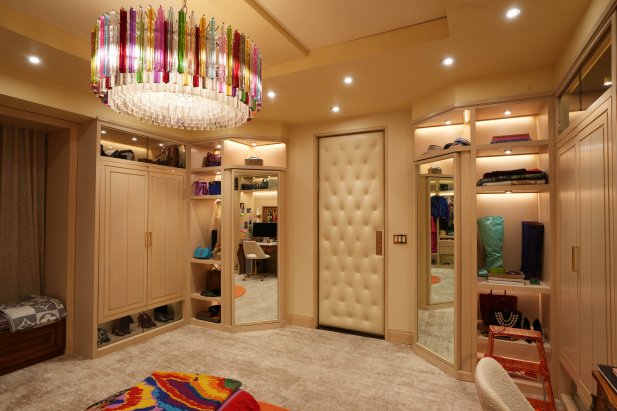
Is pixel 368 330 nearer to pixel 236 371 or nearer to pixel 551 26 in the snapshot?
pixel 236 371

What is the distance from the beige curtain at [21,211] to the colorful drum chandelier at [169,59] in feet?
8.28

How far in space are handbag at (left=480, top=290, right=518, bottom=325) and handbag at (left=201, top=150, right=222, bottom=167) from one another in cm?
353

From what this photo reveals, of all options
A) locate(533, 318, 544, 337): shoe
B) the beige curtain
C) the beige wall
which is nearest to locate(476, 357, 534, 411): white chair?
locate(533, 318, 544, 337): shoe

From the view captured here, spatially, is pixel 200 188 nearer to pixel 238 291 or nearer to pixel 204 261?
pixel 204 261

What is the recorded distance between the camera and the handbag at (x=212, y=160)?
452 cm

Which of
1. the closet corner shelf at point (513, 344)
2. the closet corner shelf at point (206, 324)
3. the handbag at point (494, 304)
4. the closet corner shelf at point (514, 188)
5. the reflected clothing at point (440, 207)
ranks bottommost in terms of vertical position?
the closet corner shelf at point (206, 324)

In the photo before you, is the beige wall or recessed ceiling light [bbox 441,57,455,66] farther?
the beige wall

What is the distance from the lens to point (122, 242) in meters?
3.79

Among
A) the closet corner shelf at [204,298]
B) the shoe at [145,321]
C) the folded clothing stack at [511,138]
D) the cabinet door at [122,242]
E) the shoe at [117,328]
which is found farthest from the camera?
the closet corner shelf at [204,298]

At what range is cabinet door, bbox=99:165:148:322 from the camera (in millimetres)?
3605

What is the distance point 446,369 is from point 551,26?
295 cm

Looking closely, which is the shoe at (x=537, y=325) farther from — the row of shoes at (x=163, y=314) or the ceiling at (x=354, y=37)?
the row of shoes at (x=163, y=314)

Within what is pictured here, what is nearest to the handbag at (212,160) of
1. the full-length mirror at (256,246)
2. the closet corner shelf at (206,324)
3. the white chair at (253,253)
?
the full-length mirror at (256,246)

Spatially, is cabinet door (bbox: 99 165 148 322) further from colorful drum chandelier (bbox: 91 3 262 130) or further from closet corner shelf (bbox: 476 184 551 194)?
closet corner shelf (bbox: 476 184 551 194)
